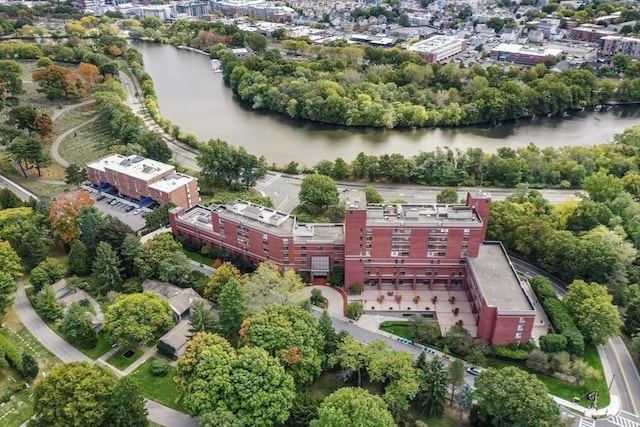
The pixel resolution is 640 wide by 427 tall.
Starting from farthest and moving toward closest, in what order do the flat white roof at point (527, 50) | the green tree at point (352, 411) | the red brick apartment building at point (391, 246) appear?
1. the flat white roof at point (527, 50)
2. the red brick apartment building at point (391, 246)
3. the green tree at point (352, 411)

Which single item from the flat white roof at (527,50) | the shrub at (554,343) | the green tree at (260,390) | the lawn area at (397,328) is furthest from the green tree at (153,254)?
the flat white roof at (527,50)

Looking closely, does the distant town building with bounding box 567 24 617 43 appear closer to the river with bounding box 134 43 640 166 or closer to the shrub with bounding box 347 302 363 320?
the river with bounding box 134 43 640 166

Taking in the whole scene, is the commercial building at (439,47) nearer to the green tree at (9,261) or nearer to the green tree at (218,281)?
the green tree at (218,281)

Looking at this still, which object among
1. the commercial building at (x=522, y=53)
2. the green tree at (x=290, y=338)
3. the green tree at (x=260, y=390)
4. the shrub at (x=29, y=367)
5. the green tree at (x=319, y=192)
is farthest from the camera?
the commercial building at (x=522, y=53)

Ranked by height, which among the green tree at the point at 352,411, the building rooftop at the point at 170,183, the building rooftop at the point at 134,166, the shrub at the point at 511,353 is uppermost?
the building rooftop at the point at 134,166

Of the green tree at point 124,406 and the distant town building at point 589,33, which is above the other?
the distant town building at point 589,33

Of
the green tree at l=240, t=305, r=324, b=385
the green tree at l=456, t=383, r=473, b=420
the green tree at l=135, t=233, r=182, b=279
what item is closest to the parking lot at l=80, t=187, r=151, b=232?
the green tree at l=135, t=233, r=182, b=279

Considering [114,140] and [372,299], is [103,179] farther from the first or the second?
[372,299]

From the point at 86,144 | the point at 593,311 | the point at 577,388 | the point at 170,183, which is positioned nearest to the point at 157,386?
the point at 170,183
